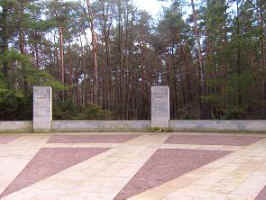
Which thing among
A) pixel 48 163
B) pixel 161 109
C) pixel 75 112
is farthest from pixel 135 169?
pixel 75 112

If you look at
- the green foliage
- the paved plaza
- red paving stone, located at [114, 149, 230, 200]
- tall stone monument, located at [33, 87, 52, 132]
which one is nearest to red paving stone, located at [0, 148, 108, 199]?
the paved plaza

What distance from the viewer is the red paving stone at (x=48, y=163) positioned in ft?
17.7

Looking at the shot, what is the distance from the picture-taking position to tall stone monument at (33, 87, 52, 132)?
1316cm

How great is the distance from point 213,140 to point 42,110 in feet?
25.6

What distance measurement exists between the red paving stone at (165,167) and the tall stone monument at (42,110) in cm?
684

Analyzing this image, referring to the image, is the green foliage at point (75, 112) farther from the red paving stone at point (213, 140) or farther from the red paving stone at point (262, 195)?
the red paving stone at point (262, 195)

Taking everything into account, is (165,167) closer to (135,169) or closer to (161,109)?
(135,169)

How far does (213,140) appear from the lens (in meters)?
10.2

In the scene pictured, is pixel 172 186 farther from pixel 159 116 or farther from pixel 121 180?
pixel 159 116

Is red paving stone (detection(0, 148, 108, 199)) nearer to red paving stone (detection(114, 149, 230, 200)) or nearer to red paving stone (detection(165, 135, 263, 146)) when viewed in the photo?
red paving stone (detection(114, 149, 230, 200))

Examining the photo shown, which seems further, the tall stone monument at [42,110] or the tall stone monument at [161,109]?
the tall stone monument at [42,110]

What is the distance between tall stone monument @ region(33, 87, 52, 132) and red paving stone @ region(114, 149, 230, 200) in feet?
22.5

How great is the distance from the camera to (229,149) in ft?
27.7

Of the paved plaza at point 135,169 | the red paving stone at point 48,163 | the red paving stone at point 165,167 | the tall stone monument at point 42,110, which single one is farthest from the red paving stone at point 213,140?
the tall stone monument at point 42,110
